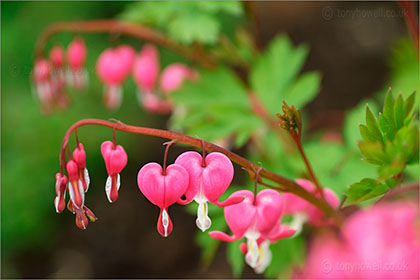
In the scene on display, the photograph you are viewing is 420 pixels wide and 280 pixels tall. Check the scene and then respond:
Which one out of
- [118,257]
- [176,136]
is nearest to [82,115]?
[118,257]

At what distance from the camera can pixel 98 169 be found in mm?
2660

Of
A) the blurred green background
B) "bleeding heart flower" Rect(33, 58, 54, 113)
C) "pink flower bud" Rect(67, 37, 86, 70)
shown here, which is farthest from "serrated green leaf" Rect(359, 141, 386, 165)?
the blurred green background

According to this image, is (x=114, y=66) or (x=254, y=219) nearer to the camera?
(x=254, y=219)

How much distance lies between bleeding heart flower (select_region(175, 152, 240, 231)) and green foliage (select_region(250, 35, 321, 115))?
2.72 ft

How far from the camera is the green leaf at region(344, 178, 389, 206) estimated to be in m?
0.89

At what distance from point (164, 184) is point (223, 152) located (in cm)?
12

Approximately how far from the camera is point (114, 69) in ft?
5.67

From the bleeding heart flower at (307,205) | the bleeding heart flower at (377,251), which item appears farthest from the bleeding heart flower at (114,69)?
the bleeding heart flower at (377,251)

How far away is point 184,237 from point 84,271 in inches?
24.5

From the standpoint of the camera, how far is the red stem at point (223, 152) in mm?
804

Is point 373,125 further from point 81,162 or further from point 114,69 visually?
point 114,69

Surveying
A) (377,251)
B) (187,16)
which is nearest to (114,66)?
(187,16)

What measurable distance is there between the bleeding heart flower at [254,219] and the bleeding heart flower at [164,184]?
106 millimetres

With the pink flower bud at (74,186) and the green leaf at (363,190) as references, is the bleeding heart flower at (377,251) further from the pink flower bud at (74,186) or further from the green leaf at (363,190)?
the pink flower bud at (74,186)
